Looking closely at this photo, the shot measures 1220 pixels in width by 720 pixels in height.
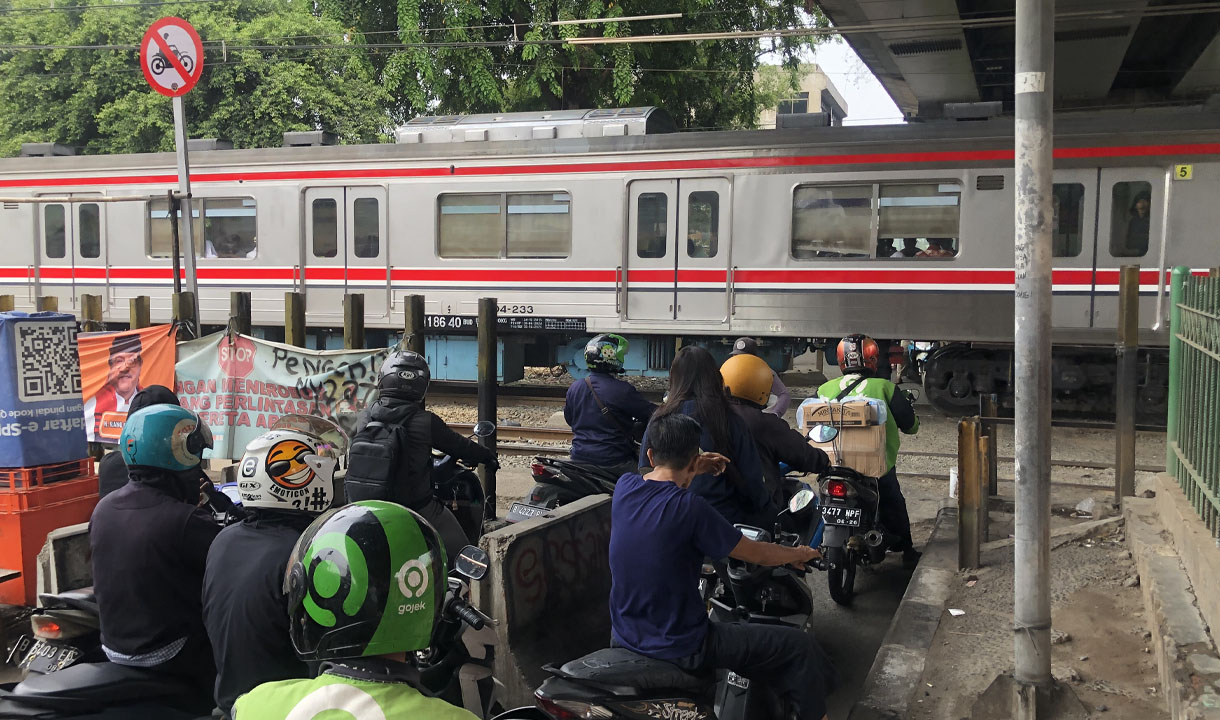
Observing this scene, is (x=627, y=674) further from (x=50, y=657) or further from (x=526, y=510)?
(x=526, y=510)

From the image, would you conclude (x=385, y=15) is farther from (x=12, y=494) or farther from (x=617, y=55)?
(x=12, y=494)

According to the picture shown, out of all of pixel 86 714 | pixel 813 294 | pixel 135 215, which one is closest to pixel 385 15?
pixel 135 215

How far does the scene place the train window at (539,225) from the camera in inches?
534

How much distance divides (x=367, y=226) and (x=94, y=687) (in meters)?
11.9

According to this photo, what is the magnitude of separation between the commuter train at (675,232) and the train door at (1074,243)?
0.9 inches

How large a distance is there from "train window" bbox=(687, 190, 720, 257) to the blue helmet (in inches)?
382

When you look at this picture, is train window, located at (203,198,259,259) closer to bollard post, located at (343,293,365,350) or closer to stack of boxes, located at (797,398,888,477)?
bollard post, located at (343,293,365,350)

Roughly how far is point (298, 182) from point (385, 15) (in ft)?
21.3

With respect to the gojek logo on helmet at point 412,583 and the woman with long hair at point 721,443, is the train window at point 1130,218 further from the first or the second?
the gojek logo on helmet at point 412,583

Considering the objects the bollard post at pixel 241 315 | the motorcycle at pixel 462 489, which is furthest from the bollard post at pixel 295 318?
the motorcycle at pixel 462 489

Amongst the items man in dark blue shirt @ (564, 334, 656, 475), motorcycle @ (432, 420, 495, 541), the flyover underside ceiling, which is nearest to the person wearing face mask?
motorcycle @ (432, 420, 495, 541)

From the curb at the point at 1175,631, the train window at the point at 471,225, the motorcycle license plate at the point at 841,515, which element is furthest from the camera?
the train window at the point at 471,225

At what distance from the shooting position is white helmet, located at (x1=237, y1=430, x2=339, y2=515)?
324 centimetres

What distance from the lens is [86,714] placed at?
3057 mm
